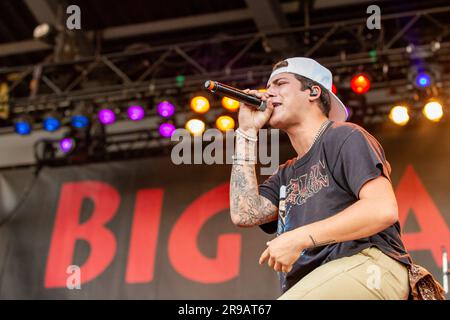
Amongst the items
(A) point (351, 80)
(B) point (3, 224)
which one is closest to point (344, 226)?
(A) point (351, 80)

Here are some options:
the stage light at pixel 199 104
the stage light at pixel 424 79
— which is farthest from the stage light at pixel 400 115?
the stage light at pixel 199 104

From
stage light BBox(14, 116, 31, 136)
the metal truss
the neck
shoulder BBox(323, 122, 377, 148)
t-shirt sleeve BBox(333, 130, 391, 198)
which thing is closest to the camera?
t-shirt sleeve BBox(333, 130, 391, 198)

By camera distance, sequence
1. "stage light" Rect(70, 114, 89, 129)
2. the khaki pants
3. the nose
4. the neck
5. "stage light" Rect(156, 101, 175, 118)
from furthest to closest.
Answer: "stage light" Rect(70, 114, 89, 129) < "stage light" Rect(156, 101, 175, 118) < the nose < the neck < the khaki pants

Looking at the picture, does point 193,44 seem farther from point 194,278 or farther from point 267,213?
point 267,213

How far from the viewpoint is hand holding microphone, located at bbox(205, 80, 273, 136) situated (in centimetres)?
248

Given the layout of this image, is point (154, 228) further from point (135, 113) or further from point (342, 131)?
point (342, 131)

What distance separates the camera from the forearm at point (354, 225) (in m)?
1.90

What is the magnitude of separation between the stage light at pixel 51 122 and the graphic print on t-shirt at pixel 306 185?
456cm

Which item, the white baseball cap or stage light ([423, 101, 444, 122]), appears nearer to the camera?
the white baseball cap

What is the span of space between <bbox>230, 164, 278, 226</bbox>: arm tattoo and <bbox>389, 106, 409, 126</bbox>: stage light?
3.58 metres

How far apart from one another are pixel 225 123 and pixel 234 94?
11.9 feet

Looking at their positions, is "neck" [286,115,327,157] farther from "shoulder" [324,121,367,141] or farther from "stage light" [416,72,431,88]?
"stage light" [416,72,431,88]

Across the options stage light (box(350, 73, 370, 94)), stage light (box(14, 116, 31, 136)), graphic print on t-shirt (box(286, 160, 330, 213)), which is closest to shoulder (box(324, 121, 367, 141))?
graphic print on t-shirt (box(286, 160, 330, 213))

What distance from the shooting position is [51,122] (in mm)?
6449
